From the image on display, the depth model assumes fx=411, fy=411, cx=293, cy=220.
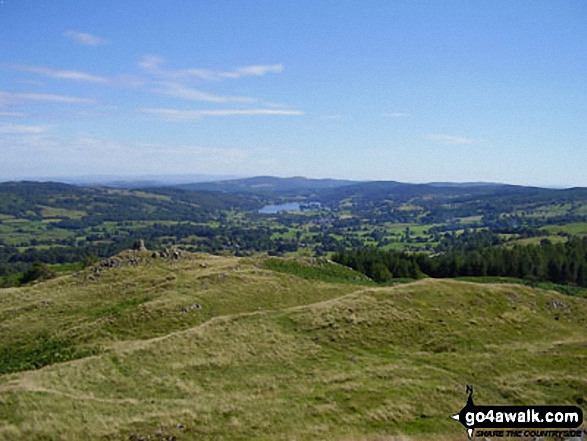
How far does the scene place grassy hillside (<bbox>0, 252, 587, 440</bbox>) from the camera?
2116 centimetres

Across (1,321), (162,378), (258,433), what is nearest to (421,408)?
(258,433)

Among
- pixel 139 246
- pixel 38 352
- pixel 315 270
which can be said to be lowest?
pixel 38 352

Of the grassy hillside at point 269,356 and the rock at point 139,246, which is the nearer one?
the grassy hillside at point 269,356

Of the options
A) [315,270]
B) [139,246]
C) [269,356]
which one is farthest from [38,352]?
[315,270]

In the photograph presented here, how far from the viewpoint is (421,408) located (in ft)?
76.8

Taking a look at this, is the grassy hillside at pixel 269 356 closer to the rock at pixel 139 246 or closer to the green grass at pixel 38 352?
the green grass at pixel 38 352

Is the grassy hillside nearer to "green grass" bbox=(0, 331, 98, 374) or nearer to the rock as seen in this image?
"green grass" bbox=(0, 331, 98, 374)

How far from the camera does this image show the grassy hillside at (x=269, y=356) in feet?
69.4

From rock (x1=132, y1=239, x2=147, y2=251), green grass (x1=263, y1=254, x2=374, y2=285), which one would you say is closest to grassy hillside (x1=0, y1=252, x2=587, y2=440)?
green grass (x1=263, y1=254, x2=374, y2=285)

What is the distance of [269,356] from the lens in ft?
108

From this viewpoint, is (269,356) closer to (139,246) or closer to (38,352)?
(38,352)

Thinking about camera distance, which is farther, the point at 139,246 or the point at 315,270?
the point at 139,246

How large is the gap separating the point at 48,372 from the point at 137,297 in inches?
905

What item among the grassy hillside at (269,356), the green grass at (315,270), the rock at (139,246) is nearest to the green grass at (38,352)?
the grassy hillside at (269,356)
